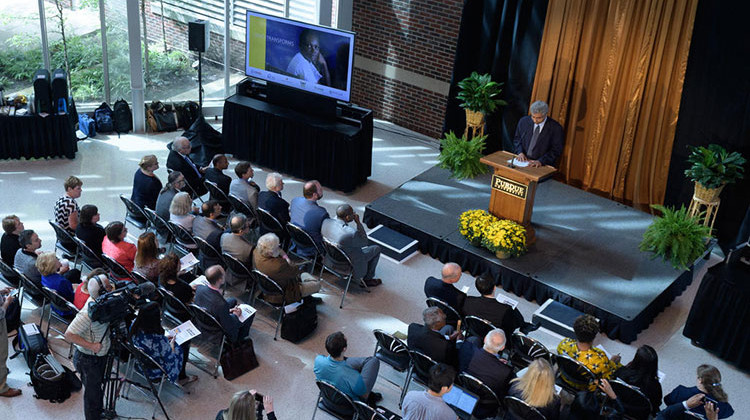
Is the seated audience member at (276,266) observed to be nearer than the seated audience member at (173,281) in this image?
No

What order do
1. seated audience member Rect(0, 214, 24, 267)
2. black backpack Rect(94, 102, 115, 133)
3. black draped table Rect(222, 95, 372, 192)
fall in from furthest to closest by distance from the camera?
black backpack Rect(94, 102, 115, 133) < black draped table Rect(222, 95, 372, 192) < seated audience member Rect(0, 214, 24, 267)

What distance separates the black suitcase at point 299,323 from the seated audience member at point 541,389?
264cm

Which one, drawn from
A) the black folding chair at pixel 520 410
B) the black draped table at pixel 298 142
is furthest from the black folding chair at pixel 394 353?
the black draped table at pixel 298 142

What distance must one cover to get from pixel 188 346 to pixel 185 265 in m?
1.07

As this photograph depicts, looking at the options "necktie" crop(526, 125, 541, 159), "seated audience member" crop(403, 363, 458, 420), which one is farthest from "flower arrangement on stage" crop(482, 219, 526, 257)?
"seated audience member" crop(403, 363, 458, 420)

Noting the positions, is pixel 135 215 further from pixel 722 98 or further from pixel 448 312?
pixel 722 98

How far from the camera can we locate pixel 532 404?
18.5 ft

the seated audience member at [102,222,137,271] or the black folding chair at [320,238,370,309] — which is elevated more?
the seated audience member at [102,222,137,271]

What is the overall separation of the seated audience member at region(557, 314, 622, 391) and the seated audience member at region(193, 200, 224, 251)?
376 centimetres

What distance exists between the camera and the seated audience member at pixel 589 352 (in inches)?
247

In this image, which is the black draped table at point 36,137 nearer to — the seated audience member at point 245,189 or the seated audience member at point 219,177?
the seated audience member at point 219,177

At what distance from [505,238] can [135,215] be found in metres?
4.44

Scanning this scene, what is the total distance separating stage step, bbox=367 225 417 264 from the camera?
30.8ft

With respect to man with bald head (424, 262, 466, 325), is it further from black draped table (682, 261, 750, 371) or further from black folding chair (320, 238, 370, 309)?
black draped table (682, 261, 750, 371)
